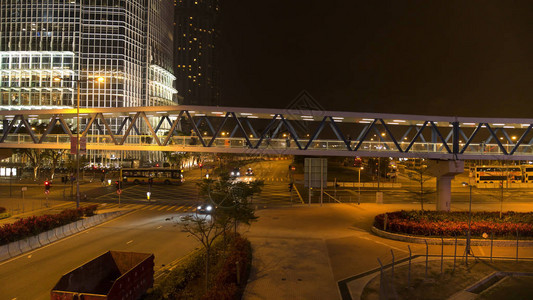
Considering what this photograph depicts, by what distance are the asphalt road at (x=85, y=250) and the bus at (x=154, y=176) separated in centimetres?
2546

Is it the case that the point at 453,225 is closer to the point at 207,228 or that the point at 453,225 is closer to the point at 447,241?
the point at 447,241

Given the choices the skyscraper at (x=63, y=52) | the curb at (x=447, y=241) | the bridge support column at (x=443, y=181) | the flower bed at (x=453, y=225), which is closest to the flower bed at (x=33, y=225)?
the flower bed at (x=453, y=225)

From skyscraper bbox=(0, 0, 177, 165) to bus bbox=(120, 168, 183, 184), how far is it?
1145 inches

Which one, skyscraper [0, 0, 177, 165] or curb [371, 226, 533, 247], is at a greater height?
skyscraper [0, 0, 177, 165]

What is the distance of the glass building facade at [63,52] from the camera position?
76.6 metres

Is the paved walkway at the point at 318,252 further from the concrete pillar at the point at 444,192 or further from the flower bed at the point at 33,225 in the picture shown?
the flower bed at the point at 33,225

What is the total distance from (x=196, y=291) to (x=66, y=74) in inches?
3136

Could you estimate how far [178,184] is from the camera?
5275 centimetres

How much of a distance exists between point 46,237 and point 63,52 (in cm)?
7000

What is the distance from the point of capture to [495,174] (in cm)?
5612

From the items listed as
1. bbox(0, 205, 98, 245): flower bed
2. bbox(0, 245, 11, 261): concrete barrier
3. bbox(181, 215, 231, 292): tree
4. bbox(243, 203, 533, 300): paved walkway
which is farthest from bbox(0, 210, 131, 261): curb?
bbox(243, 203, 533, 300): paved walkway

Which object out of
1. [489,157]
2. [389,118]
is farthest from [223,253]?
[489,157]

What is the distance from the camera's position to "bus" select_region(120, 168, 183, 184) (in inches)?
2087

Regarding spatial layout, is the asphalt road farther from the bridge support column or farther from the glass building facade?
the glass building facade
